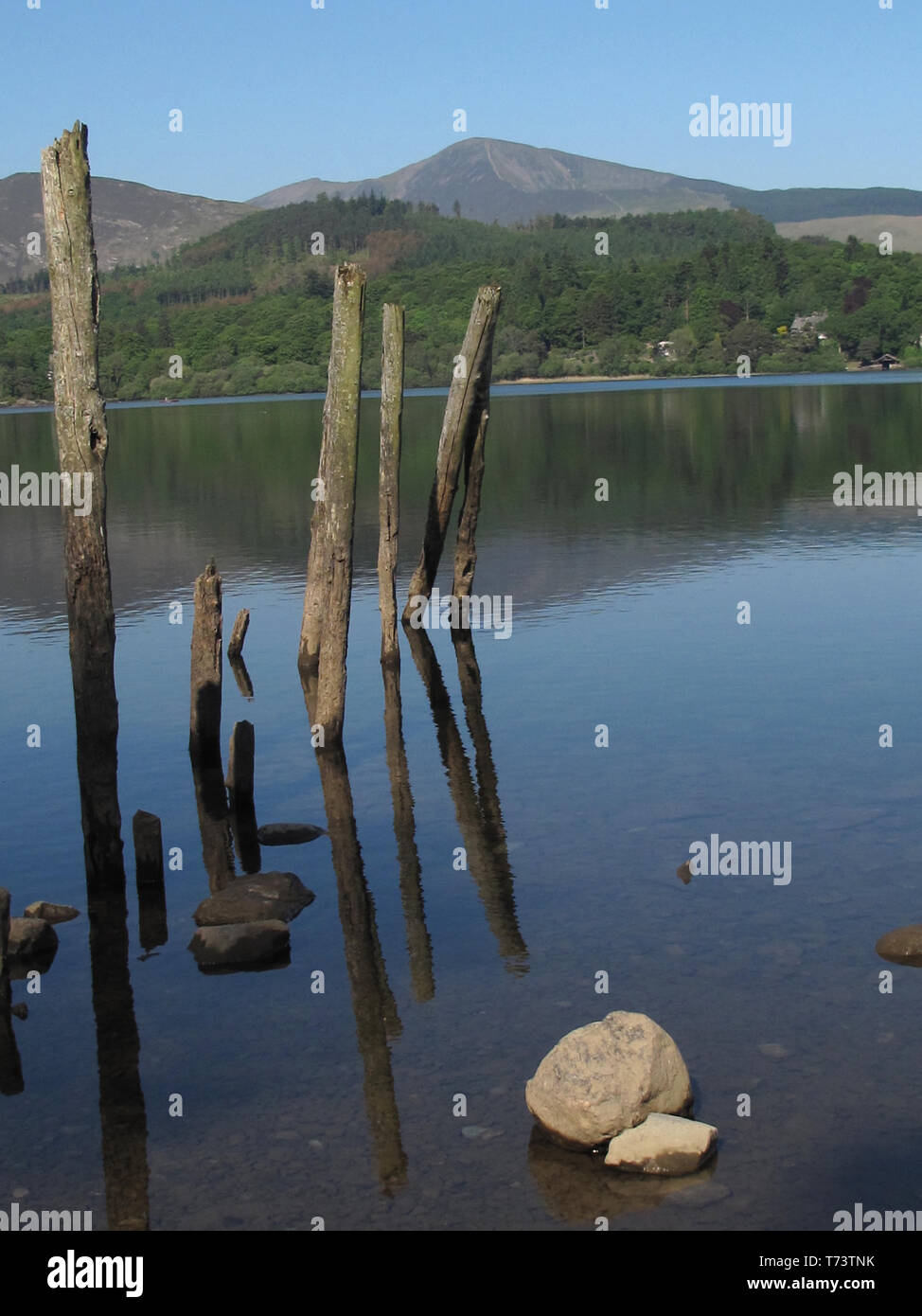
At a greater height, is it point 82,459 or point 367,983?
point 82,459

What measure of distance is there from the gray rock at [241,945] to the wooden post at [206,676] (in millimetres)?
5350

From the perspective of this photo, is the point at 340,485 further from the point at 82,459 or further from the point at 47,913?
the point at 47,913

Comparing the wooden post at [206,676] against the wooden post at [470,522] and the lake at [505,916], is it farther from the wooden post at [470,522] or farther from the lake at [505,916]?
the wooden post at [470,522]

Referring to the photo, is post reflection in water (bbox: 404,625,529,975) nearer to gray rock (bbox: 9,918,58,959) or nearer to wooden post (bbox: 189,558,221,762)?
wooden post (bbox: 189,558,221,762)

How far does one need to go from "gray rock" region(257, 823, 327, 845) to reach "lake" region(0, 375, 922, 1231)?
0.45 m

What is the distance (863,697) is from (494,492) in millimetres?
30293

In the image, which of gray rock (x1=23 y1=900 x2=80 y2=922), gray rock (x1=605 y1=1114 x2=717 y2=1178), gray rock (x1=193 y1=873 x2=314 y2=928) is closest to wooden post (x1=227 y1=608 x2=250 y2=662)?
gray rock (x1=193 y1=873 x2=314 y2=928)

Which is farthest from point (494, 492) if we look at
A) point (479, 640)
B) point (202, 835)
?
point (202, 835)

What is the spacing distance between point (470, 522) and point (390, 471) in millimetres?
3477

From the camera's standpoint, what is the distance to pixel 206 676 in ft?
57.4

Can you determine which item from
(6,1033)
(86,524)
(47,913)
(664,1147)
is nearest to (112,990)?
(6,1033)

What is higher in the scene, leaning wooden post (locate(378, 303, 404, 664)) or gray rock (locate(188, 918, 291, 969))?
leaning wooden post (locate(378, 303, 404, 664))

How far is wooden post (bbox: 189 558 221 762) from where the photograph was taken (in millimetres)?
17484

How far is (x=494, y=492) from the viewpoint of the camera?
4928 cm
